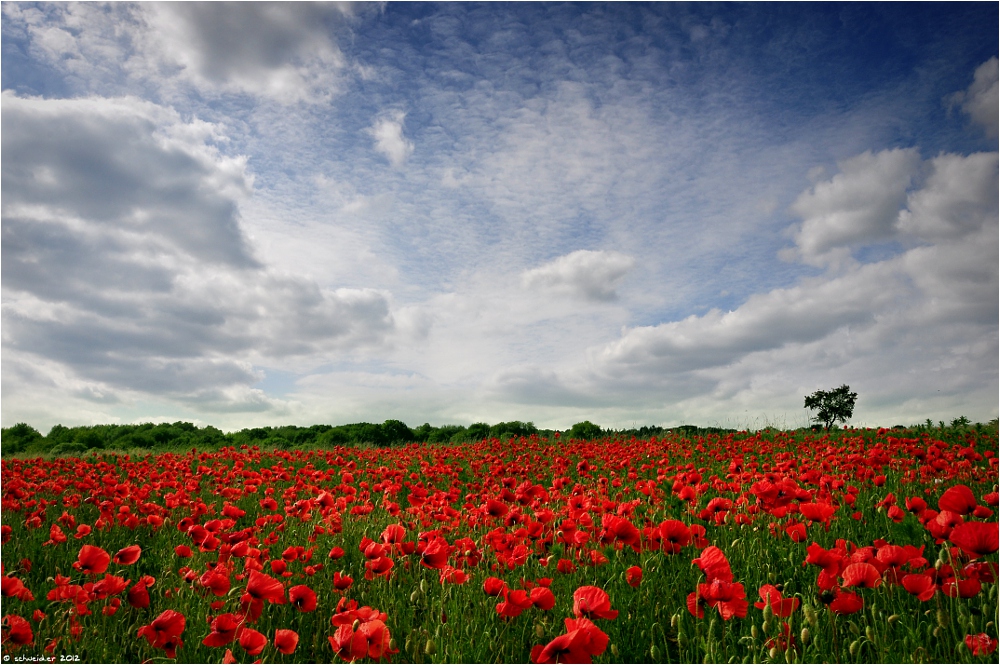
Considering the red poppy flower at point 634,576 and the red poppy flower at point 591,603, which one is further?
the red poppy flower at point 634,576

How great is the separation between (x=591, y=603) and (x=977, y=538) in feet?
5.97

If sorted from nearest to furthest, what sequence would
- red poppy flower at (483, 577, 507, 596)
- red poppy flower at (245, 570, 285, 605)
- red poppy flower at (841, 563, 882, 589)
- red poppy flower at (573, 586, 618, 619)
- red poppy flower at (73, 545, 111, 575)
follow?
1. red poppy flower at (573, 586, 618, 619)
2. red poppy flower at (841, 563, 882, 589)
3. red poppy flower at (245, 570, 285, 605)
4. red poppy flower at (483, 577, 507, 596)
5. red poppy flower at (73, 545, 111, 575)

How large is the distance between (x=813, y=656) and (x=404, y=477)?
6731 millimetres

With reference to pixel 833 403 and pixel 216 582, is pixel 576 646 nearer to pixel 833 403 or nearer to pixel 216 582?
pixel 216 582

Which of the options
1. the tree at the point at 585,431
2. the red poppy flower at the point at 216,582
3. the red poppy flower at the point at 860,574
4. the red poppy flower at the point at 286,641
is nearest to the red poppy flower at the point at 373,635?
the red poppy flower at the point at 286,641

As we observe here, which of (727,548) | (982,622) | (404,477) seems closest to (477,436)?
(404,477)

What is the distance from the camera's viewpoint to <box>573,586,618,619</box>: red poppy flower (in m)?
2.44

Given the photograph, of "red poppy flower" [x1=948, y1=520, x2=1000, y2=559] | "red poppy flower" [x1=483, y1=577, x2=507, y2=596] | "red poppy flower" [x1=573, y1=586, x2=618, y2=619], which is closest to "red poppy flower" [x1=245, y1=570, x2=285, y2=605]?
"red poppy flower" [x1=483, y1=577, x2=507, y2=596]

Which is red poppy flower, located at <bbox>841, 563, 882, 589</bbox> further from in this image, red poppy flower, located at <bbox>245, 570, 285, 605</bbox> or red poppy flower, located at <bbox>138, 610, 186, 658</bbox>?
red poppy flower, located at <bbox>138, 610, 186, 658</bbox>

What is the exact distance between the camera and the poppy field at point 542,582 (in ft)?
9.19

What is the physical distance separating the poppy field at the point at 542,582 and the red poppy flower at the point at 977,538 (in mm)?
10

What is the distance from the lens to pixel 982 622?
314cm

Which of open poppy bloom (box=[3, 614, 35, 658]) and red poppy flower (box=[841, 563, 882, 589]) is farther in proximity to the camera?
open poppy bloom (box=[3, 614, 35, 658])

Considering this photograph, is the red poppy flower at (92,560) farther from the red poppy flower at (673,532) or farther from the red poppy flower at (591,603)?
the red poppy flower at (673,532)
